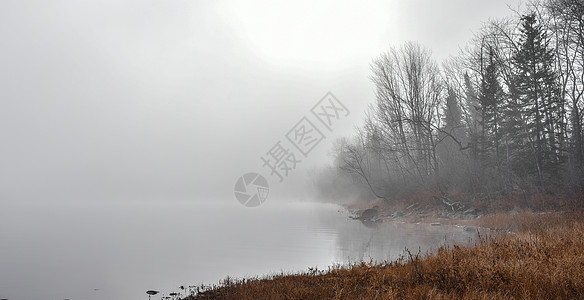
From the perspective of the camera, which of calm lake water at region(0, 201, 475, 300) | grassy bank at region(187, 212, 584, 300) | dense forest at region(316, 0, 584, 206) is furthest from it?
dense forest at region(316, 0, 584, 206)

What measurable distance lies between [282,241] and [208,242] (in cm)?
466

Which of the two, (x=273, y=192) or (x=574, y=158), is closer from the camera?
(x=574, y=158)

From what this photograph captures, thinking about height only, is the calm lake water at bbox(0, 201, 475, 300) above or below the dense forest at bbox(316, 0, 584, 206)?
below

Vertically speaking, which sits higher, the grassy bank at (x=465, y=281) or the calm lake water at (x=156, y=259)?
the grassy bank at (x=465, y=281)

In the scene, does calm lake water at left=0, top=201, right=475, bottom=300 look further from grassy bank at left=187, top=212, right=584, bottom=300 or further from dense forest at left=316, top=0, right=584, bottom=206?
dense forest at left=316, top=0, right=584, bottom=206

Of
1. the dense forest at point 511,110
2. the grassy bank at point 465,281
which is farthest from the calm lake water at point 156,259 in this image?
the dense forest at point 511,110

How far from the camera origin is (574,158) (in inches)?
891

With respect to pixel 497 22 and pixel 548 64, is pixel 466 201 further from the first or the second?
pixel 497 22

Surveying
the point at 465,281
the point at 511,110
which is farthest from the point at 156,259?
the point at 511,110

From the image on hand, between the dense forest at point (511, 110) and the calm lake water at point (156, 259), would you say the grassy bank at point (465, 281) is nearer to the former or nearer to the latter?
the calm lake water at point (156, 259)

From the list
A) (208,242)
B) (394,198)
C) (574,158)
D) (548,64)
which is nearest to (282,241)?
(208,242)

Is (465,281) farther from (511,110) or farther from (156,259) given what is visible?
(511,110)

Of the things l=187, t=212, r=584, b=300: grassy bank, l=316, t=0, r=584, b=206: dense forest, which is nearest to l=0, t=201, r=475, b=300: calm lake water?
l=187, t=212, r=584, b=300: grassy bank

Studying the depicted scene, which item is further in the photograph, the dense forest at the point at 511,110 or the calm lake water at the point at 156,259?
the dense forest at the point at 511,110
